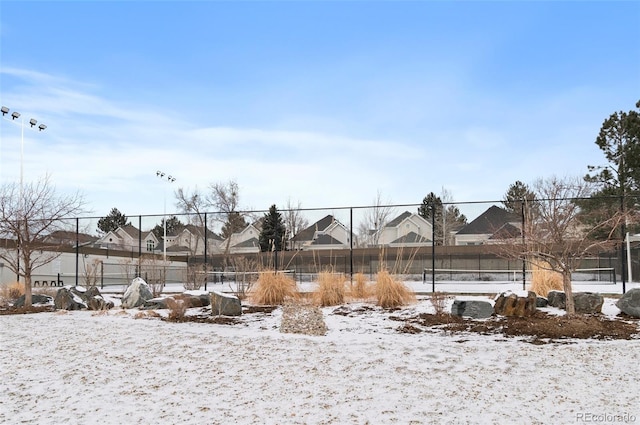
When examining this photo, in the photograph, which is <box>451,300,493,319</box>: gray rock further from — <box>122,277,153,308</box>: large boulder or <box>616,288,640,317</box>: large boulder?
<box>122,277,153,308</box>: large boulder

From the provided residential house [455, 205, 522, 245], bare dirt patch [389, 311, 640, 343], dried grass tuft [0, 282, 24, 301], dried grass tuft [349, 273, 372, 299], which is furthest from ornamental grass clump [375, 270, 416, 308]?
dried grass tuft [0, 282, 24, 301]

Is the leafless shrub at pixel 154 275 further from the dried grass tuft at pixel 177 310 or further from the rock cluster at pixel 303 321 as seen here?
the rock cluster at pixel 303 321

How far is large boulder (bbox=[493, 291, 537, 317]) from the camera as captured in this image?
856cm

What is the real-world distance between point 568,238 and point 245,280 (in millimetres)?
7663

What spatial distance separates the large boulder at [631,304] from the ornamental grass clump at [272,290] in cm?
606

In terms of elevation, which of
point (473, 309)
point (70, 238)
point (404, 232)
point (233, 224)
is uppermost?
point (233, 224)

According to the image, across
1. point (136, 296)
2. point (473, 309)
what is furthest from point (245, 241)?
point (473, 309)

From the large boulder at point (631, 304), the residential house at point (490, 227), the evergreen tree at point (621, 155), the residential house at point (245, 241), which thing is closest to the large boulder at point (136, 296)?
the residential house at point (490, 227)

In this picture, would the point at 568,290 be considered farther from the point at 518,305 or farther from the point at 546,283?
the point at 546,283

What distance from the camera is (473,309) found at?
28.0 feet

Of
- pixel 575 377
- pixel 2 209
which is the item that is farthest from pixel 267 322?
pixel 2 209

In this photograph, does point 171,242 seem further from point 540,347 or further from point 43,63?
point 540,347

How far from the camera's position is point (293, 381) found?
5023mm

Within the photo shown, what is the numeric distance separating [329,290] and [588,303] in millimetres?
4789
